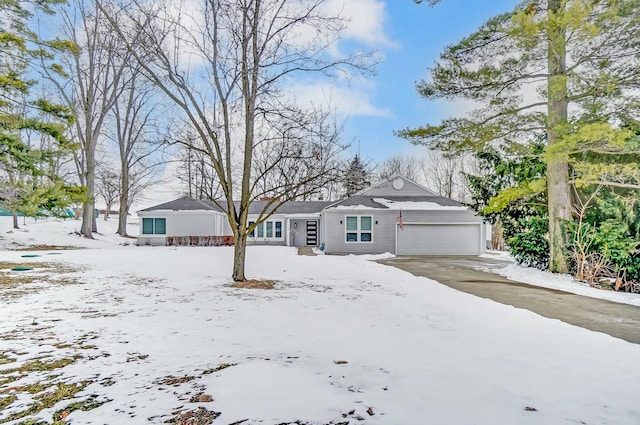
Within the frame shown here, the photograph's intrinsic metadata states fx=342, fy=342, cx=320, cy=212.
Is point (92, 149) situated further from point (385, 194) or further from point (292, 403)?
point (292, 403)

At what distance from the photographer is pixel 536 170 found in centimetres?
1187

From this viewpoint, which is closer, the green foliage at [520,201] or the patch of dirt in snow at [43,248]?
the green foliage at [520,201]

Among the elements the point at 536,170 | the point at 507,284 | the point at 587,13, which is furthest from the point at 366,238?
the point at 587,13

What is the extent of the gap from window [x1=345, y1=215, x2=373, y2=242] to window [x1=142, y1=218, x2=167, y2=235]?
481 inches

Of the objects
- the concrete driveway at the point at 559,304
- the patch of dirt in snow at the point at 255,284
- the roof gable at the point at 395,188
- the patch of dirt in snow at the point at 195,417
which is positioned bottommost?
the concrete driveway at the point at 559,304

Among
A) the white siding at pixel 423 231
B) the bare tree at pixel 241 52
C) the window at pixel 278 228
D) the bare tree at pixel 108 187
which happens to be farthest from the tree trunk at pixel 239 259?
the bare tree at pixel 108 187

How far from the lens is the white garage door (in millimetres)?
18484

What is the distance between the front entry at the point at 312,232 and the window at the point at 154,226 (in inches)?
368

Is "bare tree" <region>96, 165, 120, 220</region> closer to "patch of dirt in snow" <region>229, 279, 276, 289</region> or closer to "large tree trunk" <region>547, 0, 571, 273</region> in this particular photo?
"patch of dirt in snow" <region>229, 279, 276, 289</region>

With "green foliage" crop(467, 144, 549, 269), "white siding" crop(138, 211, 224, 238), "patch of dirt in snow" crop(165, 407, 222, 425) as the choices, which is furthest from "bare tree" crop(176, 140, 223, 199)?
"green foliage" crop(467, 144, 549, 269)

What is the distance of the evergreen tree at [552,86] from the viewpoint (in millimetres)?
8562

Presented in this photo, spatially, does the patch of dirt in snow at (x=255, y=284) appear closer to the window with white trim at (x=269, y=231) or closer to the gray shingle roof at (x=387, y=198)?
the gray shingle roof at (x=387, y=198)

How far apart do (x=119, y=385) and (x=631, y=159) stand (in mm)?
12860

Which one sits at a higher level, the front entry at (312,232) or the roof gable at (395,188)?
the roof gable at (395,188)
